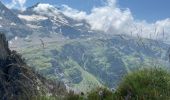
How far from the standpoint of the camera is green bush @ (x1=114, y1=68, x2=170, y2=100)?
907 centimetres

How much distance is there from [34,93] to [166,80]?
3562 millimetres

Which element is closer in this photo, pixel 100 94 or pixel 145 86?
pixel 145 86

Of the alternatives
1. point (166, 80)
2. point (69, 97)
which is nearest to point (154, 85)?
point (166, 80)

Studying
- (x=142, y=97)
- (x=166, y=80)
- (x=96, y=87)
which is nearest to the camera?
(x=142, y=97)

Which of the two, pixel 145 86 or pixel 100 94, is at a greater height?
pixel 145 86

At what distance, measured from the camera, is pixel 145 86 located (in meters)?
9.57

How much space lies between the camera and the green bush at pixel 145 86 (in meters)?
9.07

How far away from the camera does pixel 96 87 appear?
10.5 m

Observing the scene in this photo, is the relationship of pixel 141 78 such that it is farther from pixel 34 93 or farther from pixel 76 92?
pixel 34 93

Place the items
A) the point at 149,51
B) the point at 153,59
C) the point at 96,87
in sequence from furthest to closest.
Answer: the point at 149,51, the point at 153,59, the point at 96,87

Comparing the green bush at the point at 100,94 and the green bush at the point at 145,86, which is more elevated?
the green bush at the point at 145,86

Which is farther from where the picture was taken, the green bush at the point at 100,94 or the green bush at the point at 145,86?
the green bush at the point at 100,94

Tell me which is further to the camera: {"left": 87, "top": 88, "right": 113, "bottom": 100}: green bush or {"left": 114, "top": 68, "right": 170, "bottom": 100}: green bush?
{"left": 87, "top": 88, "right": 113, "bottom": 100}: green bush

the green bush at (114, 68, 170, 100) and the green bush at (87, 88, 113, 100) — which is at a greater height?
the green bush at (114, 68, 170, 100)
